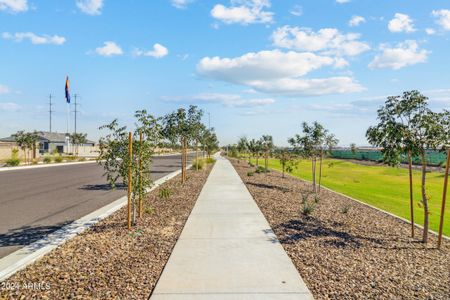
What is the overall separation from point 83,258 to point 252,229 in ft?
12.5

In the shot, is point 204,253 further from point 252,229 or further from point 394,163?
point 394,163

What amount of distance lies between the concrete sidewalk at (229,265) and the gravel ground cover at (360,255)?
310 mm

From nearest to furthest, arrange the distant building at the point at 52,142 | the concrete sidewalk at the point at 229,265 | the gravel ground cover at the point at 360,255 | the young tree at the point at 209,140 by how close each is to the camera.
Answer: the concrete sidewalk at the point at 229,265
the gravel ground cover at the point at 360,255
the young tree at the point at 209,140
the distant building at the point at 52,142

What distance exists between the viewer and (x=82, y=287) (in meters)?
4.66

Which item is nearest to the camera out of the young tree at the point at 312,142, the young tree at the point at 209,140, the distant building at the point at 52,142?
the young tree at the point at 312,142

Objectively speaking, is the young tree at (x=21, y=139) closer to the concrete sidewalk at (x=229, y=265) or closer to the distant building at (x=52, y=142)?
the concrete sidewalk at (x=229, y=265)

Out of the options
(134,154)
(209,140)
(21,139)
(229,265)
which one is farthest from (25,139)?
(229,265)

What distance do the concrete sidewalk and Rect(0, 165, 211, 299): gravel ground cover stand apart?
29cm

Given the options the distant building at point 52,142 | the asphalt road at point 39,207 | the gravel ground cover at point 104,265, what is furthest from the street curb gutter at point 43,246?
the distant building at point 52,142

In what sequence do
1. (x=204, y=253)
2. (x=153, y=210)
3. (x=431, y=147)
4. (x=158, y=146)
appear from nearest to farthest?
(x=204, y=253)
(x=431, y=147)
(x=158, y=146)
(x=153, y=210)

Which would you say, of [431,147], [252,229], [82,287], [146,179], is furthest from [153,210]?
[431,147]

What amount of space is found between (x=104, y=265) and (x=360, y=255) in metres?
4.67

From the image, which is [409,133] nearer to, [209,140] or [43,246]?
[43,246]

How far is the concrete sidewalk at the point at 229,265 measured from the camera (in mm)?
4488
